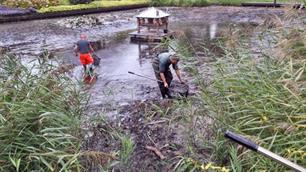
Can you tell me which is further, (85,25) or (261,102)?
(85,25)

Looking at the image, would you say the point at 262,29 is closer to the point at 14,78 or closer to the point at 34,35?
the point at 14,78

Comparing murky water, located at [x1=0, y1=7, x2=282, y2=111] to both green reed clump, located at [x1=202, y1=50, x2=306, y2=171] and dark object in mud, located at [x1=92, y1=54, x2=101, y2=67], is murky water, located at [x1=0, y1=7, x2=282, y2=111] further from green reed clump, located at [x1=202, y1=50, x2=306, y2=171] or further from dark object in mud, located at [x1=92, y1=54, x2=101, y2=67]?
green reed clump, located at [x1=202, y1=50, x2=306, y2=171]

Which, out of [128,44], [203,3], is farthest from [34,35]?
[203,3]

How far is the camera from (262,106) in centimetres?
419

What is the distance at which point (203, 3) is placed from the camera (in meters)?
25.4

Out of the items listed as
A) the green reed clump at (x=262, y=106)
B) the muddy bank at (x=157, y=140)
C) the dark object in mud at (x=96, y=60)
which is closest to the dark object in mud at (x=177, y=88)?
the muddy bank at (x=157, y=140)

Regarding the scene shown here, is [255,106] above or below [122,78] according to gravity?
above

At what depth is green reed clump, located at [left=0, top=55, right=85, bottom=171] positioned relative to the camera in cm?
381

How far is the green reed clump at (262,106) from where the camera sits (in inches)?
147

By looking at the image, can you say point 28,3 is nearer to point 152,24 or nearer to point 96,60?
point 152,24

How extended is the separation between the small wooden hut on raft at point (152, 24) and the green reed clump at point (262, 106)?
35.2ft

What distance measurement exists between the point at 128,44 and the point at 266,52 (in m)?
10.9

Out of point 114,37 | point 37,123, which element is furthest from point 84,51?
point 37,123

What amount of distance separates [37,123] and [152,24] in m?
12.3
